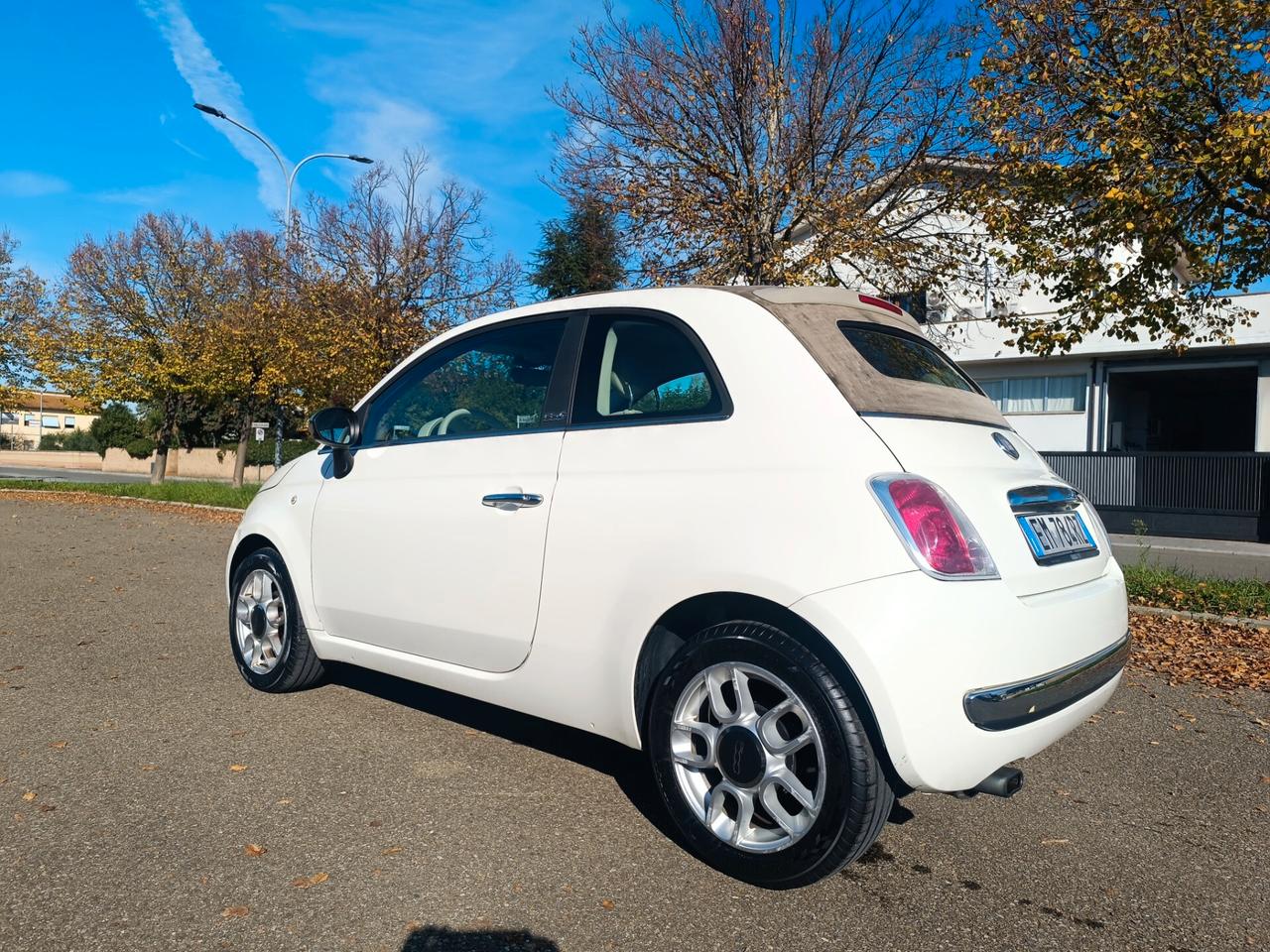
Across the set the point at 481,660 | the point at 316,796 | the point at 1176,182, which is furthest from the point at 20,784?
the point at 1176,182

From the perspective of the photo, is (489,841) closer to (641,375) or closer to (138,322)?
(641,375)

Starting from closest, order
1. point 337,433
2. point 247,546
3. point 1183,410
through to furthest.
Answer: point 337,433 < point 247,546 < point 1183,410

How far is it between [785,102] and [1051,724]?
417 inches

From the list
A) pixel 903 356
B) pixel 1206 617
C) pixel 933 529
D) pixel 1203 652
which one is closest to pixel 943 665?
pixel 933 529

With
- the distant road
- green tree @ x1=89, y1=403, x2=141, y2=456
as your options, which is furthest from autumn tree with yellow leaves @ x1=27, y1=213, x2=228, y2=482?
green tree @ x1=89, y1=403, x2=141, y2=456

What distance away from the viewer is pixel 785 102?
39.1ft

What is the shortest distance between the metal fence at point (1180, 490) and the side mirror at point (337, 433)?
1720 centimetres

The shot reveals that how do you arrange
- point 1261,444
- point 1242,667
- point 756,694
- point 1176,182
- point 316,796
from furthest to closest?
point 1261,444 < point 1176,182 < point 1242,667 < point 316,796 < point 756,694

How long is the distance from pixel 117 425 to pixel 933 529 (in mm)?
61436

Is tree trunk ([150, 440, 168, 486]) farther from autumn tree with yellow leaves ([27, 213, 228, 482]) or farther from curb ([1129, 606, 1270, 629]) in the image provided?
curb ([1129, 606, 1270, 629])

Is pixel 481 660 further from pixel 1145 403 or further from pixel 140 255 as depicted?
pixel 140 255

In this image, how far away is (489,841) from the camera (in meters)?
3.13

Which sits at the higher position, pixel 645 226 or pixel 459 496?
pixel 645 226

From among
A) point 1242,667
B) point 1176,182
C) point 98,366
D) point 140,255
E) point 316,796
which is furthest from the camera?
point 140,255
